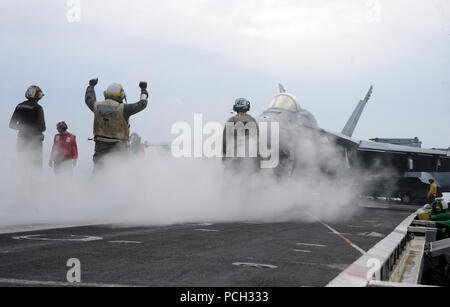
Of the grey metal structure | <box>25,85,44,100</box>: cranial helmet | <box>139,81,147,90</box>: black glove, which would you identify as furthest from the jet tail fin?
<box>25,85,44,100</box>: cranial helmet

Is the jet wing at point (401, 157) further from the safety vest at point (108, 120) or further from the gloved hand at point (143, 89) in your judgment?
the safety vest at point (108, 120)

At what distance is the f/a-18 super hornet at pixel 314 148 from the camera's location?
56.0ft

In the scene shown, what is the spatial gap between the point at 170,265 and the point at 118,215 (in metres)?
6.49

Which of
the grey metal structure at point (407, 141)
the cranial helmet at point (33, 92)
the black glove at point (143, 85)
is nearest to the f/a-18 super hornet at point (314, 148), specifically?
the black glove at point (143, 85)

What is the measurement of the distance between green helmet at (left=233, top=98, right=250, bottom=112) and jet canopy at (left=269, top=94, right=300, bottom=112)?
185 inches

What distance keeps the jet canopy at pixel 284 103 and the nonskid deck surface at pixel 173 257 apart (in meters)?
10.8

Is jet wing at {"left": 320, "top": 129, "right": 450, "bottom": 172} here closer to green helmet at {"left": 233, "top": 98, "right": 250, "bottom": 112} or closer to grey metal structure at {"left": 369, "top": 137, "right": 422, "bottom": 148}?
green helmet at {"left": 233, "top": 98, "right": 250, "bottom": 112}

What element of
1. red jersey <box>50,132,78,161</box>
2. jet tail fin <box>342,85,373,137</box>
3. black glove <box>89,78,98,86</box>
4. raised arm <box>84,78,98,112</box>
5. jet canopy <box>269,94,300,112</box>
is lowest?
red jersey <box>50,132,78,161</box>

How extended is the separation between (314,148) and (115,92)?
34.4 ft

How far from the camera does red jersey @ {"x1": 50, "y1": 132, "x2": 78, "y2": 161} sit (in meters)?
13.9

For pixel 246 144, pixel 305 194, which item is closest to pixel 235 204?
pixel 246 144
